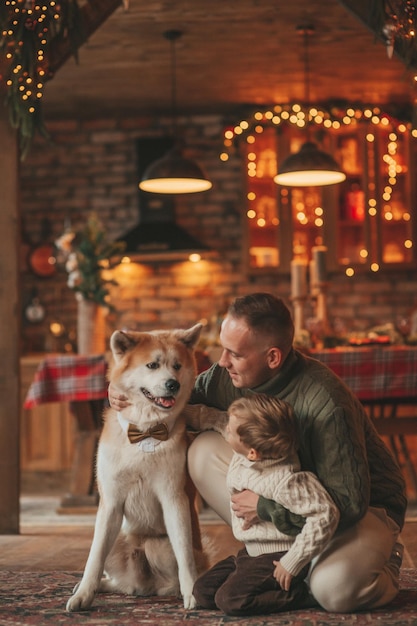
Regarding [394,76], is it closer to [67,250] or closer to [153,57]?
[153,57]

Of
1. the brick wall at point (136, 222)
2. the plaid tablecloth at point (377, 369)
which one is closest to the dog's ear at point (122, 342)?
the plaid tablecloth at point (377, 369)

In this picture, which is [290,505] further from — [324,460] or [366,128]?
[366,128]

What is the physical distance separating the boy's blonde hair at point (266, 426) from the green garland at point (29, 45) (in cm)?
204

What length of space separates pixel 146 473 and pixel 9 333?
1.78m

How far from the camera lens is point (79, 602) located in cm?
271

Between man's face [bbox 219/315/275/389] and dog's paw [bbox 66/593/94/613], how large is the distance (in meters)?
0.76

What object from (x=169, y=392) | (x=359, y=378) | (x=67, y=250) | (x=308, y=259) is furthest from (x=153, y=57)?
(x=169, y=392)

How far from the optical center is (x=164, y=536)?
286cm

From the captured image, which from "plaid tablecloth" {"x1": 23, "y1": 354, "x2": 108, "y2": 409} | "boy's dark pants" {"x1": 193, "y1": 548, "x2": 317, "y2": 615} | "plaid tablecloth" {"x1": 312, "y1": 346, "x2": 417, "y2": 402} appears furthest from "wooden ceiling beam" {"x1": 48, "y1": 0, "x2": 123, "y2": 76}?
"boy's dark pants" {"x1": 193, "y1": 548, "x2": 317, "y2": 615}

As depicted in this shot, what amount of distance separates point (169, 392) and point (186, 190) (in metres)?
3.85

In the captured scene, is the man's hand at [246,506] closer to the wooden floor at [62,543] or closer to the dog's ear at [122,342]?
the wooden floor at [62,543]

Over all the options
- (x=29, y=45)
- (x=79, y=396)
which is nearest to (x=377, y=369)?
(x=79, y=396)

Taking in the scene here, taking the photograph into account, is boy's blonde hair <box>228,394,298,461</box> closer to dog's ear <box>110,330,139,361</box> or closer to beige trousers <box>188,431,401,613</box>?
beige trousers <box>188,431,401,613</box>

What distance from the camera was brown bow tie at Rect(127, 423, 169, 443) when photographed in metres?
2.77
